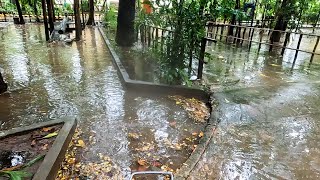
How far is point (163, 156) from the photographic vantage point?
328 cm

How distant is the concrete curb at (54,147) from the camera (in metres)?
2.57

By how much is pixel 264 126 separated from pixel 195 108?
4.12ft

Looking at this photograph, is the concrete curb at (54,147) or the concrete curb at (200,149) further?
the concrete curb at (200,149)

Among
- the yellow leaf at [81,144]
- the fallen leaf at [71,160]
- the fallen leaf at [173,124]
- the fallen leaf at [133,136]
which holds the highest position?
the fallen leaf at [173,124]

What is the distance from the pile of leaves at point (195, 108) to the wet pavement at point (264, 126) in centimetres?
27

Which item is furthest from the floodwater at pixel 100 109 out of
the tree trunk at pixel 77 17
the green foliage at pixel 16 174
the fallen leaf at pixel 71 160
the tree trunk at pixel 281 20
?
the tree trunk at pixel 281 20

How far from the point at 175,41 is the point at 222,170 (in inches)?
117

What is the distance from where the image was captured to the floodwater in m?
3.37

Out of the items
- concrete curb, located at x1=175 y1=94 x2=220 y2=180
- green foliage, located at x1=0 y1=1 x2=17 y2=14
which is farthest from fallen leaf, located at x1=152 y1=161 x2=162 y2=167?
green foliage, located at x1=0 y1=1 x2=17 y2=14

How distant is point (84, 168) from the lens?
2.96 meters

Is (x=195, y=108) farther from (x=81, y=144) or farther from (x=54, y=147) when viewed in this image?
(x=54, y=147)

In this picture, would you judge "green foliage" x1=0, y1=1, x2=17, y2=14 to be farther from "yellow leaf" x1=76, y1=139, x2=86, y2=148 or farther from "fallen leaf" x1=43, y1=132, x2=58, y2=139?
"yellow leaf" x1=76, y1=139, x2=86, y2=148

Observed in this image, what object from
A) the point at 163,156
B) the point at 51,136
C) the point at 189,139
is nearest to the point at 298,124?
the point at 189,139

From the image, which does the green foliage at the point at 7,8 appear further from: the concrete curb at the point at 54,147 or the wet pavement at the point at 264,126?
the concrete curb at the point at 54,147
